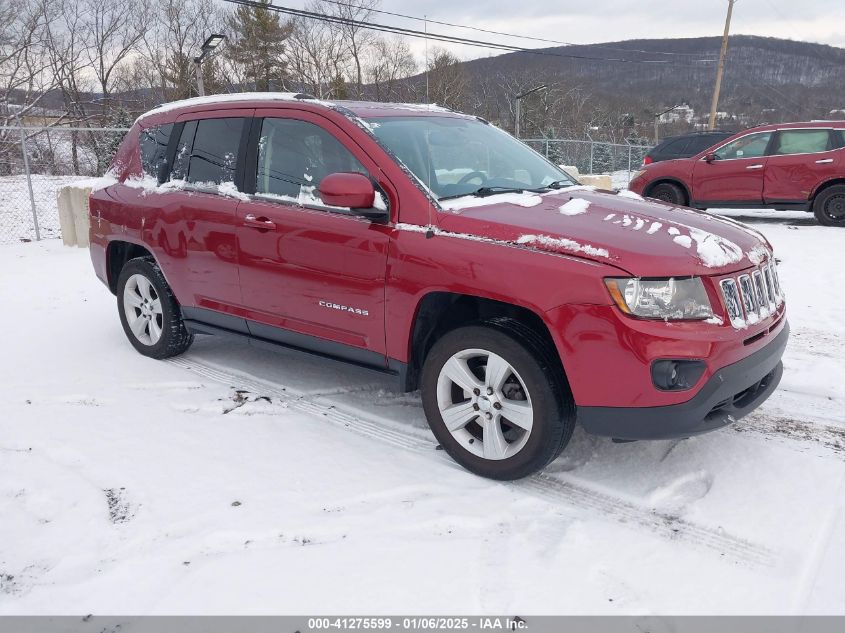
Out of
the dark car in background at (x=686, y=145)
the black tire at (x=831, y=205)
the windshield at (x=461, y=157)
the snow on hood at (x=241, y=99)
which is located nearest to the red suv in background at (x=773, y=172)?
the black tire at (x=831, y=205)

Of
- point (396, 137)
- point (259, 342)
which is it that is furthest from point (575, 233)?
point (259, 342)

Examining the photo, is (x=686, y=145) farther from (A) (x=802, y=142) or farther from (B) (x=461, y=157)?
(B) (x=461, y=157)

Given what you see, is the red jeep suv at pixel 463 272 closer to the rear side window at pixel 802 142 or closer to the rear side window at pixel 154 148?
the rear side window at pixel 154 148

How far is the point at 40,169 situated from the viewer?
888 inches

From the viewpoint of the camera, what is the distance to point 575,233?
2816 millimetres

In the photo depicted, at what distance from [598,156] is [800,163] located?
17149 mm

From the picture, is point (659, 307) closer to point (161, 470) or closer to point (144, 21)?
point (161, 470)

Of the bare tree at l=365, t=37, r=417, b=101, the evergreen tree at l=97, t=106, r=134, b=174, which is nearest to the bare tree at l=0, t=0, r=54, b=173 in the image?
the evergreen tree at l=97, t=106, r=134, b=174

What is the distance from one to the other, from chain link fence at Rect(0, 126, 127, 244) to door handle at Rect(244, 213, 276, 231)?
7.64m

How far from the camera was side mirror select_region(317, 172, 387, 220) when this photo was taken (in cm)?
314

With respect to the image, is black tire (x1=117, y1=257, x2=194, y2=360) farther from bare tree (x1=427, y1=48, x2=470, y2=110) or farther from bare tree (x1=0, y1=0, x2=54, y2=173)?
bare tree (x1=427, y1=48, x2=470, y2=110)

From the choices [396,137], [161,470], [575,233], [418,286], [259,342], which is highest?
[396,137]
